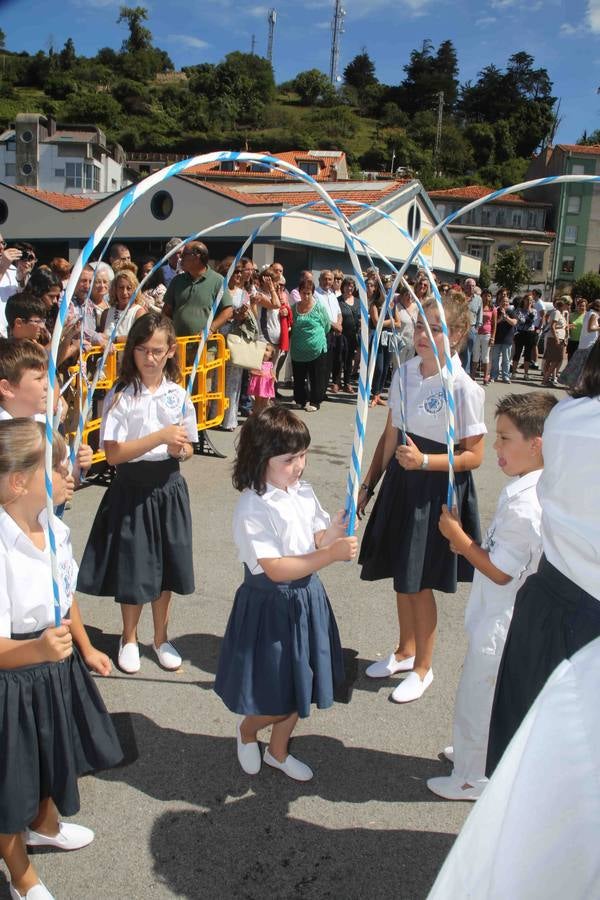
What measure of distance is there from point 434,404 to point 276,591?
4.23 feet

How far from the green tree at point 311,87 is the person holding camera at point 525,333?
432 feet

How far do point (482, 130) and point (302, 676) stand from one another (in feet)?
377

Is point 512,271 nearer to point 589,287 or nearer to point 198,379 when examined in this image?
point 589,287

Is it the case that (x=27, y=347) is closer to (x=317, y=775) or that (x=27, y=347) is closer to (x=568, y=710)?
(x=317, y=775)

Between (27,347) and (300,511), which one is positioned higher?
(27,347)

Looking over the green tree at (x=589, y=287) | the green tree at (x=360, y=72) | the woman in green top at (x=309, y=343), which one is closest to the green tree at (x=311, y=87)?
the green tree at (x=360, y=72)

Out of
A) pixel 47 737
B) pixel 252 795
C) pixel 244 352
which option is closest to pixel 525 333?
pixel 244 352

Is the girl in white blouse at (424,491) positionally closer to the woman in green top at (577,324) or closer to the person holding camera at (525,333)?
the woman in green top at (577,324)

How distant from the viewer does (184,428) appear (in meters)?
3.73

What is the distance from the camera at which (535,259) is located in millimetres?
68188

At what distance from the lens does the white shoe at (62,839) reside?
267 centimetres

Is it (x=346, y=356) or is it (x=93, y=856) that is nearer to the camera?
(x=93, y=856)

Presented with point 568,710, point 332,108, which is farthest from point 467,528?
point 332,108

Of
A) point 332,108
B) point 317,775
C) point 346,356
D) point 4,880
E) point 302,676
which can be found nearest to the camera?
point 4,880
